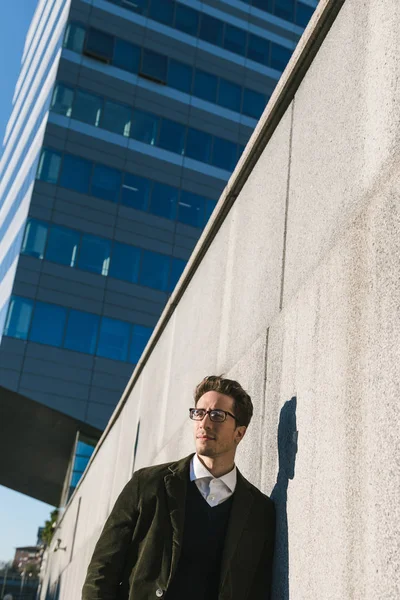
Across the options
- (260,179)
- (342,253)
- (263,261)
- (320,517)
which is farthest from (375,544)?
(260,179)

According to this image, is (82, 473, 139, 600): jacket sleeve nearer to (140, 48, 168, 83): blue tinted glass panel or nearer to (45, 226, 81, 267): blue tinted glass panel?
(45, 226, 81, 267): blue tinted glass panel

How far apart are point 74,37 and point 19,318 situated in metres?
13.0

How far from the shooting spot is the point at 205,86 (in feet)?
116

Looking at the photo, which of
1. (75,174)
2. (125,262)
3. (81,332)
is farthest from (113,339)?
(75,174)

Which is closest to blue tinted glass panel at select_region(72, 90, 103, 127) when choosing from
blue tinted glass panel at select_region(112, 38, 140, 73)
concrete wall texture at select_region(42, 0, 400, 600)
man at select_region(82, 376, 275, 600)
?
blue tinted glass panel at select_region(112, 38, 140, 73)

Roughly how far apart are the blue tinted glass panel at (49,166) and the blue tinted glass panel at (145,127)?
150 inches

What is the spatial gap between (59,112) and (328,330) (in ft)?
98.3

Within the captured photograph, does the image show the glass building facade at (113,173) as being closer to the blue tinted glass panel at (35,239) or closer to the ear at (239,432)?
the blue tinted glass panel at (35,239)

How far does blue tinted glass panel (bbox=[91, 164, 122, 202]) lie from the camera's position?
31281mm

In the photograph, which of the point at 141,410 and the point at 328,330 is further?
the point at 141,410

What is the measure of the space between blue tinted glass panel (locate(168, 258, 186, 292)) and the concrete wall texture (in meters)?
25.7

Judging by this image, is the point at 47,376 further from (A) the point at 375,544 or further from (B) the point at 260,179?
(A) the point at 375,544

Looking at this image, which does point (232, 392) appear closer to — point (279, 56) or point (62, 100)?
point (62, 100)

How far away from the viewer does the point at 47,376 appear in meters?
27.9
